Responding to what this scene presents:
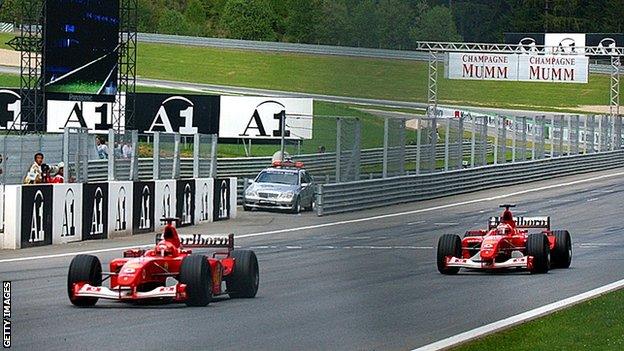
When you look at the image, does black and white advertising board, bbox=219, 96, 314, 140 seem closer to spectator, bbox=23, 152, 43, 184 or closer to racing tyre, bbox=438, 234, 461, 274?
spectator, bbox=23, 152, 43, 184

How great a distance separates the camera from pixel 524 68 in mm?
37156

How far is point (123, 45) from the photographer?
36.0 metres

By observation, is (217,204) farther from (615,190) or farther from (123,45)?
(615,190)

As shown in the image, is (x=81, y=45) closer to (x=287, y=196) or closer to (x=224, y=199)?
(x=287, y=196)

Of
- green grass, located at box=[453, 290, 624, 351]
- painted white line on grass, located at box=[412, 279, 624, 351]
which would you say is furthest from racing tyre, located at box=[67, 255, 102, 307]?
green grass, located at box=[453, 290, 624, 351]

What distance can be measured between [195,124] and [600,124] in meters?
14.7

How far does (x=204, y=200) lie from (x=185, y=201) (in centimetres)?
112

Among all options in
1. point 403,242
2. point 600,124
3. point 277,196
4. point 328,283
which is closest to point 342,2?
point 328,283

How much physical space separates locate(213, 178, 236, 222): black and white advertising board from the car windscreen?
3.97m

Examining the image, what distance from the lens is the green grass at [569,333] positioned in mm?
9406

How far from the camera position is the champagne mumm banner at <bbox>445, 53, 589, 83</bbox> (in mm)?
20259

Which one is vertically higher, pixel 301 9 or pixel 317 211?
pixel 301 9

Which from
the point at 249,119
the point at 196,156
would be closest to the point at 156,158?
the point at 196,156

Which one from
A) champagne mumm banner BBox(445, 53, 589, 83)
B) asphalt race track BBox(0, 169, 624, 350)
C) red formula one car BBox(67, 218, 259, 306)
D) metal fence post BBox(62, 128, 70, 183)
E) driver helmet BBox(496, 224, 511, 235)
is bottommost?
asphalt race track BBox(0, 169, 624, 350)
